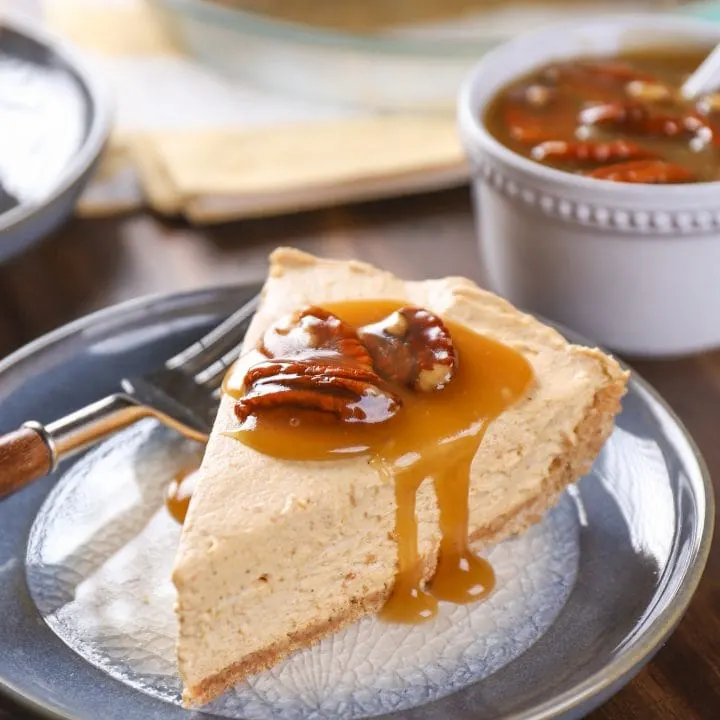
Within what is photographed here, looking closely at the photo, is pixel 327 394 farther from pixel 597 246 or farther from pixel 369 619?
pixel 597 246

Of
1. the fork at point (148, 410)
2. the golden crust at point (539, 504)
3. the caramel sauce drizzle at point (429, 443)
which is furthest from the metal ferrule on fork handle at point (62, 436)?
the golden crust at point (539, 504)

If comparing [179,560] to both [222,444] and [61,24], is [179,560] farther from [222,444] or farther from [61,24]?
[61,24]

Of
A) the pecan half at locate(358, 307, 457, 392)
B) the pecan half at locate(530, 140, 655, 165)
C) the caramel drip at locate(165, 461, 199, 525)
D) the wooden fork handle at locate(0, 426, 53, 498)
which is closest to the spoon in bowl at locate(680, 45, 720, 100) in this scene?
the pecan half at locate(530, 140, 655, 165)

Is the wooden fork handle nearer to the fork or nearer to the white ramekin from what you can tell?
the fork

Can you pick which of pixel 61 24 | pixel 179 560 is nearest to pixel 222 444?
pixel 179 560

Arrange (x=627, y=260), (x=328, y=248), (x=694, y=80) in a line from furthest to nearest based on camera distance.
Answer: (x=328, y=248), (x=694, y=80), (x=627, y=260)
